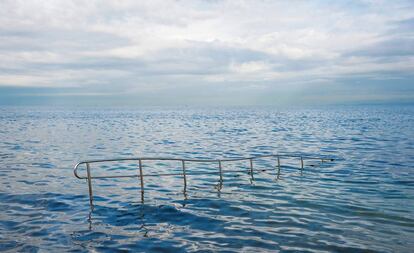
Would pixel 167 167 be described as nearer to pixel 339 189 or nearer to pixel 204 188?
pixel 204 188

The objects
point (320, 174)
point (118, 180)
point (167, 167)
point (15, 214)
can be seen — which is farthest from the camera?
point (167, 167)

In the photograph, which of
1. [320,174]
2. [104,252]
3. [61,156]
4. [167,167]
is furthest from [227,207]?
[61,156]

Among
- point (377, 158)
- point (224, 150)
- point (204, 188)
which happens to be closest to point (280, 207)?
point (204, 188)

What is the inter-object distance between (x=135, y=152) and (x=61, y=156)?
7826mm

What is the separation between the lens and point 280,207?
1593 cm

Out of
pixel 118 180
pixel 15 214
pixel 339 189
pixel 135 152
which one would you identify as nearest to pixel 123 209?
pixel 15 214

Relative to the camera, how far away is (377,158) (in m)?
32.6

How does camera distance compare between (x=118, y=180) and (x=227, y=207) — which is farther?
(x=118, y=180)

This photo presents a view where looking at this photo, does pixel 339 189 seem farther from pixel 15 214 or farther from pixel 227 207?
pixel 15 214

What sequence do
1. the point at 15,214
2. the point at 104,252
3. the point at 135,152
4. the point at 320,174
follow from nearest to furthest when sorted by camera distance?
the point at 104,252, the point at 15,214, the point at 320,174, the point at 135,152

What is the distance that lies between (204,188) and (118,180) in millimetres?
6085

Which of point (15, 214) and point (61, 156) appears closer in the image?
point (15, 214)

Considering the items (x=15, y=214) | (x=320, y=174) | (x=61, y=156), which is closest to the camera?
A: (x=15, y=214)

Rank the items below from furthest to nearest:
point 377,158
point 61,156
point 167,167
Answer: point 61,156 → point 377,158 → point 167,167
